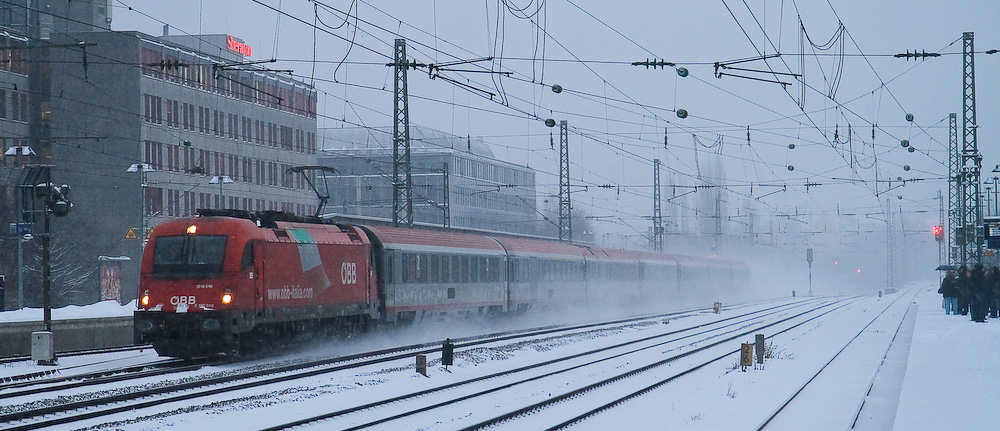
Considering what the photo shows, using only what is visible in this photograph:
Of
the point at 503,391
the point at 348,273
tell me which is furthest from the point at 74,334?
the point at 503,391

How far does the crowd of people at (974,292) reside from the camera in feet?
123

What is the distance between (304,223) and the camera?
2675cm

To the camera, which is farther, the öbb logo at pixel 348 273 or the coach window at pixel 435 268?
the coach window at pixel 435 268

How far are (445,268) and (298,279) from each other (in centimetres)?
944

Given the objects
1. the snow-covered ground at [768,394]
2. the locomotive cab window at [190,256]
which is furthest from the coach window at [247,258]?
the snow-covered ground at [768,394]

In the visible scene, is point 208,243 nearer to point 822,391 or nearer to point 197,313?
point 197,313

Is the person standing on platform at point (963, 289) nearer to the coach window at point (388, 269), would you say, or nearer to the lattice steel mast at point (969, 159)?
the lattice steel mast at point (969, 159)

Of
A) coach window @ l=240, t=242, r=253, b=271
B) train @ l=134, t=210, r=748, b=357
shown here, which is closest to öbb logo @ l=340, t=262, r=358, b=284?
train @ l=134, t=210, r=748, b=357

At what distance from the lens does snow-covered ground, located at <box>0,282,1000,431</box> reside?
15266mm

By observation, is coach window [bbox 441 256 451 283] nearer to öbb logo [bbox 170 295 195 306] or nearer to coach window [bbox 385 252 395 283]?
coach window [bbox 385 252 395 283]

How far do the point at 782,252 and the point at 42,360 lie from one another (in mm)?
119332

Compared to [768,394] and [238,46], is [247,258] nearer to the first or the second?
[768,394]

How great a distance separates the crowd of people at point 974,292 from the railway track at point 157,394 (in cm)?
2163

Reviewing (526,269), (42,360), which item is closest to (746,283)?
(526,269)
